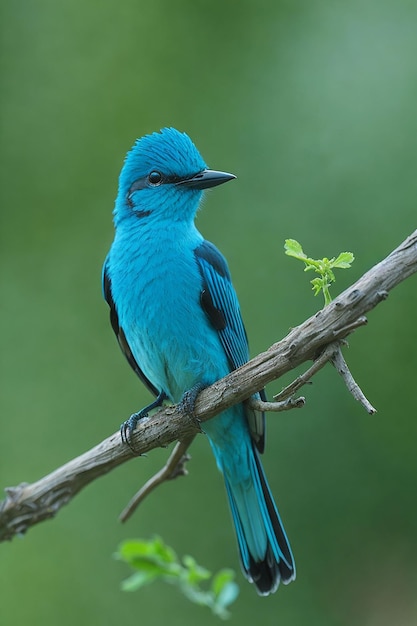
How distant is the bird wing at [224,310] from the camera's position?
467 cm

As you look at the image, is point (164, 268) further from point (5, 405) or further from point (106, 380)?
point (5, 405)

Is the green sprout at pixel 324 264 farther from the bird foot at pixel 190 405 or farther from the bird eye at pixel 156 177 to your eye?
the bird eye at pixel 156 177

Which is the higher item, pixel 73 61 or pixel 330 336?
pixel 73 61

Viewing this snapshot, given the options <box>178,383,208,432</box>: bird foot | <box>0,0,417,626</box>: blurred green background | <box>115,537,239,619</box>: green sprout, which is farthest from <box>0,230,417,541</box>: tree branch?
<box>0,0,417,626</box>: blurred green background

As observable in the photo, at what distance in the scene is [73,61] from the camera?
8766mm

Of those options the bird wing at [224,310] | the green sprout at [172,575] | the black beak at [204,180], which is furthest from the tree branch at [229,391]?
the black beak at [204,180]

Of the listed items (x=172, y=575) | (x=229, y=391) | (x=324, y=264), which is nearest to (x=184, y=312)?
(x=229, y=391)

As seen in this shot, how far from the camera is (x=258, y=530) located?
4.88 meters

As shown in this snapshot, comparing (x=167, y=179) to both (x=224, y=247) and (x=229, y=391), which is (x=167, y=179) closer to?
(x=229, y=391)

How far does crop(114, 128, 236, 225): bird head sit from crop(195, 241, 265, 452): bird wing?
10.9 inches

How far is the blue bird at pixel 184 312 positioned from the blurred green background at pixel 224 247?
173cm

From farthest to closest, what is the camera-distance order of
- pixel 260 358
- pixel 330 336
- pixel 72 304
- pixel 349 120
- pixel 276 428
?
pixel 72 304 → pixel 349 120 → pixel 276 428 → pixel 260 358 → pixel 330 336

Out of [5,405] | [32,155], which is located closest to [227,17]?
[32,155]

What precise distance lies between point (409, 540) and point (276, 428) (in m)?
1.30
